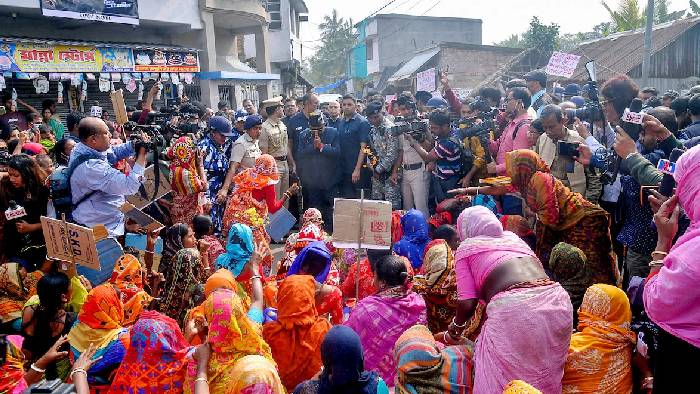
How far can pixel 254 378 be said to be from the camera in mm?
2379

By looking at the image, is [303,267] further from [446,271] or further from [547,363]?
[547,363]

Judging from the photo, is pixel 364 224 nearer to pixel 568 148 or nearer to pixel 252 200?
pixel 252 200

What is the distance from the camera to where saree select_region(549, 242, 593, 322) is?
11.8 ft

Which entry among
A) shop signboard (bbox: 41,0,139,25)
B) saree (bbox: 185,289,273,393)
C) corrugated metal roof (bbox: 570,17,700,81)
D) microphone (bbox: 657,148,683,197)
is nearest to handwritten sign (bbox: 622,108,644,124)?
microphone (bbox: 657,148,683,197)

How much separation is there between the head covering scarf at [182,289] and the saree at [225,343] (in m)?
1.34

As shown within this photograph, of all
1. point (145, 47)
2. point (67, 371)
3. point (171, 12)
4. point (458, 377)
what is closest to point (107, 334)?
point (67, 371)

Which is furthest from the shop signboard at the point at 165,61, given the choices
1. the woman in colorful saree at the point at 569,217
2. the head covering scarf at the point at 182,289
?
the woman in colorful saree at the point at 569,217

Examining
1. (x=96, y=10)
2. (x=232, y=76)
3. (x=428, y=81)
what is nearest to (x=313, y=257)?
(x=428, y=81)

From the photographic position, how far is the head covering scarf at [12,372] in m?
2.81

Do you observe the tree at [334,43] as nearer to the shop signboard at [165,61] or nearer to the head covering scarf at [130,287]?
the shop signboard at [165,61]

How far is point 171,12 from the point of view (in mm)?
15883

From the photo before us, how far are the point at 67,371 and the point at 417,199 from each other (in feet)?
13.9

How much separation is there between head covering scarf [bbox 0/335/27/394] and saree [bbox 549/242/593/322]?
3187mm

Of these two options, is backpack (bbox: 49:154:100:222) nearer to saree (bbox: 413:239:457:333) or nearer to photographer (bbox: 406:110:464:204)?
saree (bbox: 413:239:457:333)
